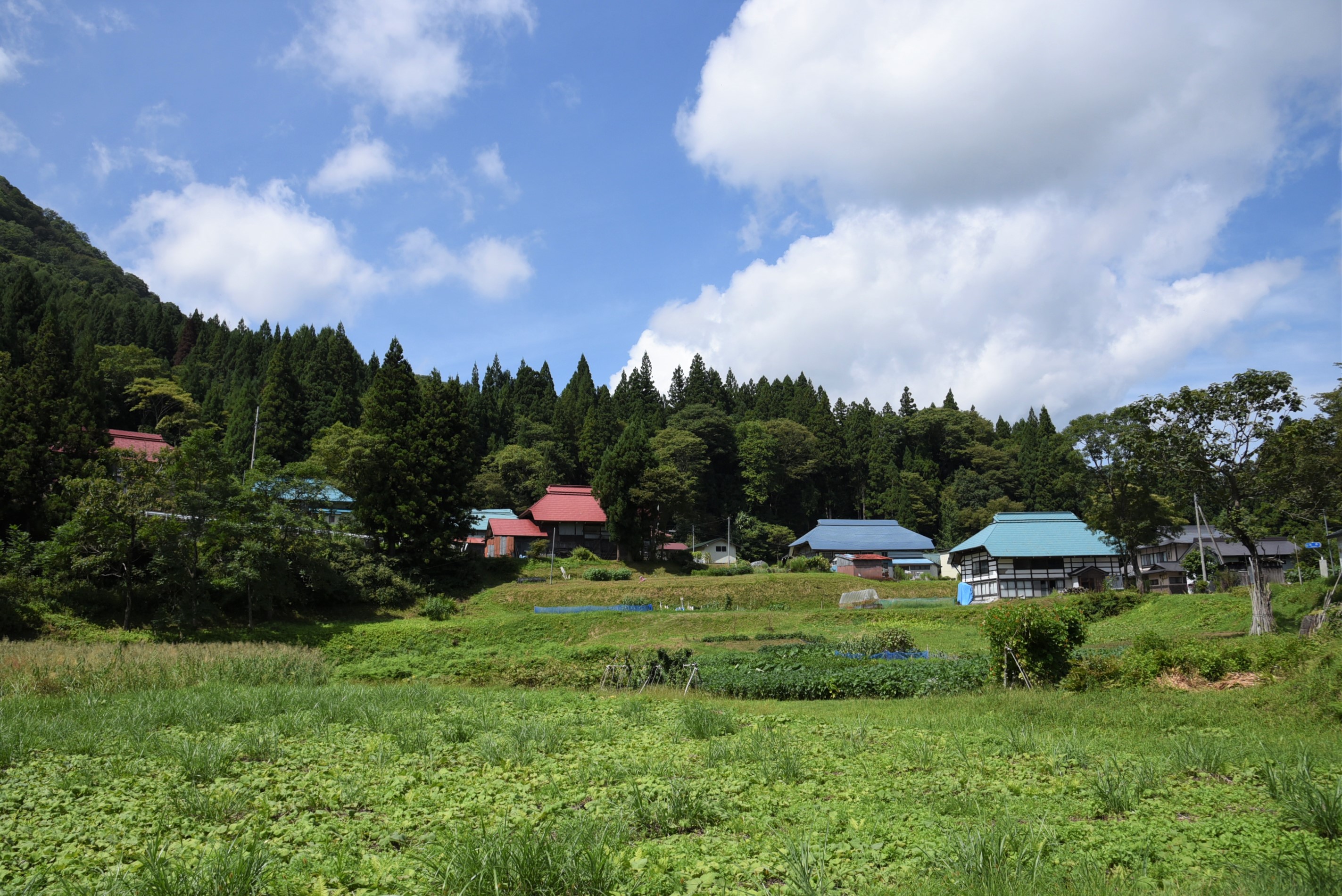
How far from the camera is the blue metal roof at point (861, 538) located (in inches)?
2197

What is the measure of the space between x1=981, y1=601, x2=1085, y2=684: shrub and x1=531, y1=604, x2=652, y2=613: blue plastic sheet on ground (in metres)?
19.8

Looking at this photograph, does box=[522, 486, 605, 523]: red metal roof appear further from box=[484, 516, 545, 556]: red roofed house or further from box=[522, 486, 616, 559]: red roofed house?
box=[484, 516, 545, 556]: red roofed house

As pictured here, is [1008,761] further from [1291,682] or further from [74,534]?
[74,534]

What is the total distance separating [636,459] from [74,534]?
29901 mm

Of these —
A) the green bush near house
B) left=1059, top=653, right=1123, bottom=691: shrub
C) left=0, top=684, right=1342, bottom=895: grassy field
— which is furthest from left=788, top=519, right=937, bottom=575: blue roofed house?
left=0, top=684, right=1342, bottom=895: grassy field

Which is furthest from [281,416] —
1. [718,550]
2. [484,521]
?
[718,550]

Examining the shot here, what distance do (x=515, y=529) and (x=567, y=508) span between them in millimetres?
4232

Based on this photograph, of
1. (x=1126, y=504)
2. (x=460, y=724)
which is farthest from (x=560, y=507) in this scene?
(x=460, y=724)

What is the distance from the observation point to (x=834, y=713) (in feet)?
36.9

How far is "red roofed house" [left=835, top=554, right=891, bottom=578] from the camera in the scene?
49.3 m

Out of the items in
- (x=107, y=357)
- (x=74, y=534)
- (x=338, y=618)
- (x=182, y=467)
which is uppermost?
(x=107, y=357)

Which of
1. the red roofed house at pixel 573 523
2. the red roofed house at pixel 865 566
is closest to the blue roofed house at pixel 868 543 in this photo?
the red roofed house at pixel 865 566

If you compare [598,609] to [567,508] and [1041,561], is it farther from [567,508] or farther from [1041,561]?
[1041,561]

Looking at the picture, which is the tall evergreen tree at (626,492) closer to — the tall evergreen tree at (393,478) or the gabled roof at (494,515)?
the gabled roof at (494,515)
